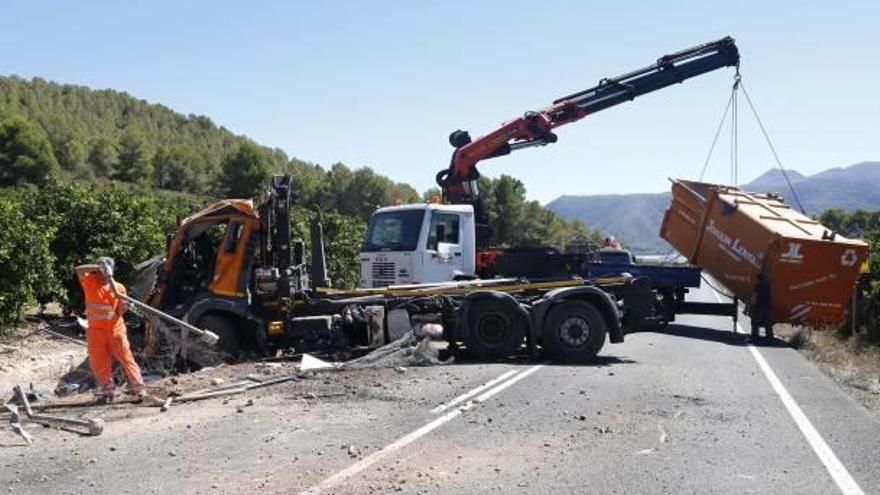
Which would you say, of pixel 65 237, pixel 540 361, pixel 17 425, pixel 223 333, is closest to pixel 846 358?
pixel 540 361

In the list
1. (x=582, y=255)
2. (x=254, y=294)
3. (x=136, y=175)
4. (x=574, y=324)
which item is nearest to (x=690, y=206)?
(x=582, y=255)

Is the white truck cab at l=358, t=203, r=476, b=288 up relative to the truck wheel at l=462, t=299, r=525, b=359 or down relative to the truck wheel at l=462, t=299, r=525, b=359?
up

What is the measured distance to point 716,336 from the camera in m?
17.2

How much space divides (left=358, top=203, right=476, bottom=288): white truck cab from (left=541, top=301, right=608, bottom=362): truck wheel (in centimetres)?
299

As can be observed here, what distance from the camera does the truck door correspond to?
14695 millimetres

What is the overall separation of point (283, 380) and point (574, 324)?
4.48 m

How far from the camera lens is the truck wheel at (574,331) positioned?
1236cm

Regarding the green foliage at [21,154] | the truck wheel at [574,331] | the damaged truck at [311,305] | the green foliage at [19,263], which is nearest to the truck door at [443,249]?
the damaged truck at [311,305]

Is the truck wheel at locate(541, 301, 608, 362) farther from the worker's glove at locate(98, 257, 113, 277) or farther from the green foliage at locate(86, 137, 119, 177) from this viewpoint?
the green foliage at locate(86, 137, 119, 177)

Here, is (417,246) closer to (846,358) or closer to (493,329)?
(493,329)

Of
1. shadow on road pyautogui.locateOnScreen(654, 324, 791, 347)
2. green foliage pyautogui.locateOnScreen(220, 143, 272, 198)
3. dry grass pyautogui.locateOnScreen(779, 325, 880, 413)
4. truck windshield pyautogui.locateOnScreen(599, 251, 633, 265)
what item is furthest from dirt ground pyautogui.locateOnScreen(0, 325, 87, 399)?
green foliage pyautogui.locateOnScreen(220, 143, 272, 198)

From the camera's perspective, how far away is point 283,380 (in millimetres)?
10383

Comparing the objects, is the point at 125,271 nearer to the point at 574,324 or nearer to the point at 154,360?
the point at 154,360

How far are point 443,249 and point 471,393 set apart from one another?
570 cm
